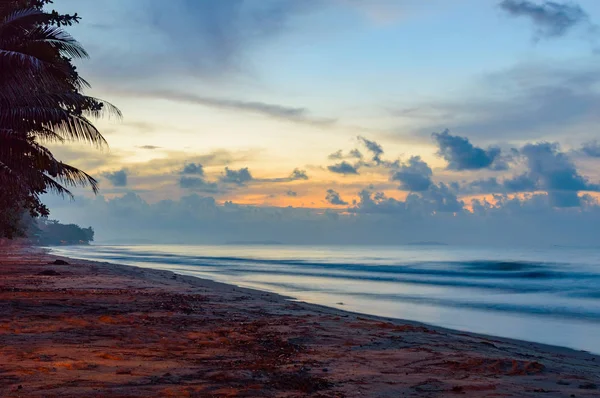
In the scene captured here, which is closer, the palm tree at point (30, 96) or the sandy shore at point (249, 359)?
the sandy shore at point (249, 359)

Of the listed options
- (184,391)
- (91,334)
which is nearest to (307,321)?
(91,334)

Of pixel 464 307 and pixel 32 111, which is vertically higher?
pixel 32 111

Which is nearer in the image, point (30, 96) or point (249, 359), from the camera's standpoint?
point (249, 359)

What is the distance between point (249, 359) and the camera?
7.48 m

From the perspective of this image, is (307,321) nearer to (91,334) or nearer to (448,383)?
(91,334)

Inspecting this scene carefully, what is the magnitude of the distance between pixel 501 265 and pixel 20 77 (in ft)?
172

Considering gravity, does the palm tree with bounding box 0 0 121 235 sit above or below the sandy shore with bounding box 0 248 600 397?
above

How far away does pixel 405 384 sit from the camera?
6.55 m

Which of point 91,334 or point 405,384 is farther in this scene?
point 91,334

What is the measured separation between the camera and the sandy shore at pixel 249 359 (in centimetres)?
593

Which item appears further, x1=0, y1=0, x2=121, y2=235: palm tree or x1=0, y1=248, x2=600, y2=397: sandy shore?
x1=0, y1=0, x2=121, y2=235: palm tree

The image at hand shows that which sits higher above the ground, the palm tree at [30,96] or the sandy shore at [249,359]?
the palm tree at [30,96]

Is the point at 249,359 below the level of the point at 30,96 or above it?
below

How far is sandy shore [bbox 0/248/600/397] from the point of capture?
19.5ft
